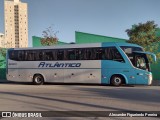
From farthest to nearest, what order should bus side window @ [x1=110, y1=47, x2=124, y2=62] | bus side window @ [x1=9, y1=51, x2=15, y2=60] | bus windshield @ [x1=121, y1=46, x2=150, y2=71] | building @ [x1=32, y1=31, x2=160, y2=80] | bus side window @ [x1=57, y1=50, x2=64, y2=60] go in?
building @ [x1=32, y1=31, x2=160, y2=80], bus side window @ [x1=9, y1=51, x2=15, y2=60], bus side window @ [x1=57, y1=50, x2=64, y2=60], bus side window @ [x1=110, y1=47, x2=124, y2=62], bus windshield @ [x1=121, y1=46, x2=150, y2=71]

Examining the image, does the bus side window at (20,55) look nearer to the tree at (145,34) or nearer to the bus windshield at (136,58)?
the bus windshield at (136,58)

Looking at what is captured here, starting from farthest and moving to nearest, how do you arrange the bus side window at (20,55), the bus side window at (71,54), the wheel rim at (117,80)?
the bus side window at (20,55) < the bus side window at (71,54) < the wheel rim at (117,80)

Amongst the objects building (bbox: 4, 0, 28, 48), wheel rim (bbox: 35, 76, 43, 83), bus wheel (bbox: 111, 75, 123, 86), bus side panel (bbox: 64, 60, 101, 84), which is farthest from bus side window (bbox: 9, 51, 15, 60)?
building (bbox: 4, 0, 28, 48)

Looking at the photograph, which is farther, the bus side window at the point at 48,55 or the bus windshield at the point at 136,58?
the bus side window at the point at 48,55

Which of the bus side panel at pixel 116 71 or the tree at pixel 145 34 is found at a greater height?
the tree at pixel 145 34

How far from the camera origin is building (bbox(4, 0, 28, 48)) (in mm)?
120938

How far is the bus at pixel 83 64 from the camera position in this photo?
2000 cm

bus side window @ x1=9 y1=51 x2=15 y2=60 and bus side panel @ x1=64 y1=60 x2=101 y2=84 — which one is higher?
bus side window @ x1=9 y1=51 x2=15 y2=60

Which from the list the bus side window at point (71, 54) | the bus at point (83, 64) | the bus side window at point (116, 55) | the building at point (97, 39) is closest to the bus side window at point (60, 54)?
the bus at point (83, 64)

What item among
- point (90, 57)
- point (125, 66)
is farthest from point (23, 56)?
point (125, 66)

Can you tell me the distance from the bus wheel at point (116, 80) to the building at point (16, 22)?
330 feet

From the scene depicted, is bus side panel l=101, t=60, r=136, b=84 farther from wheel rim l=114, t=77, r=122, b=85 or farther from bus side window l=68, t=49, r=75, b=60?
bus side window l=68, t=49, r=75, b=60

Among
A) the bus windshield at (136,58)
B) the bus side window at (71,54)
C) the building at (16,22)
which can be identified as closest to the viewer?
the bus windshield at (136,58)

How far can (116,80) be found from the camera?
67.3 ft
